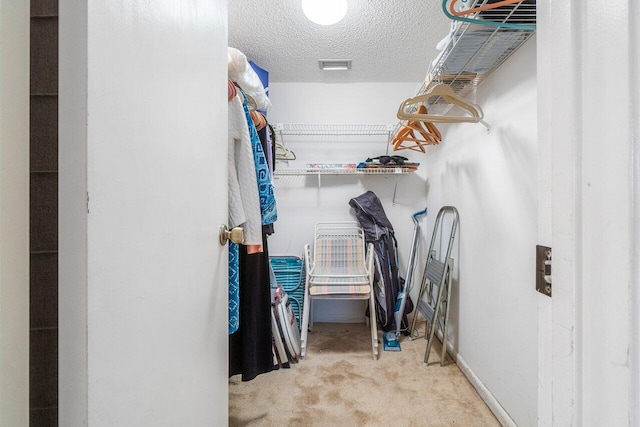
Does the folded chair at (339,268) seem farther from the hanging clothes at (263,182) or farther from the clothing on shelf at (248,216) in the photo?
the hanging clothes at (263,182)

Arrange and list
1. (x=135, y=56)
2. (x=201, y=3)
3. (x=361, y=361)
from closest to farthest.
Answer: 1. (x=135, y=56)
2. (x=201, y=3)
3. (x=361, y=361)

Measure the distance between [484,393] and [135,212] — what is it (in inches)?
71.8

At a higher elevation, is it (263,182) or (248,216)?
(263,182)

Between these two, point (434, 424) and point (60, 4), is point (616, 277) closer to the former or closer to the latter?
point (60, 4)

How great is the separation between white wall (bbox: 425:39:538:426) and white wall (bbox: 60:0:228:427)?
50.6 inches

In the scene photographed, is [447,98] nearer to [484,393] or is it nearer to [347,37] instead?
[347,37]

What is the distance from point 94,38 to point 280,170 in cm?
187

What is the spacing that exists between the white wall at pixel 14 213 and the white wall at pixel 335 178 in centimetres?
207

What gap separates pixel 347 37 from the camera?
1749mm

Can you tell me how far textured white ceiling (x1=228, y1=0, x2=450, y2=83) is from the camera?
59.3 inches

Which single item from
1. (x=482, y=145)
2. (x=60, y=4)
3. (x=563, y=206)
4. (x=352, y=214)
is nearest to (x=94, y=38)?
(x=60, y=4)

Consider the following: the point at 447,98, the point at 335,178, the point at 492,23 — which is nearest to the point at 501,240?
the point at 447,98

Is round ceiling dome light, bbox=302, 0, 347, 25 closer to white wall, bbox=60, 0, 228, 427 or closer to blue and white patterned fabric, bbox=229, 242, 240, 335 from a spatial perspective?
white wall, bbox=60, 0, 228, 427

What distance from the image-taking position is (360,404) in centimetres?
139
